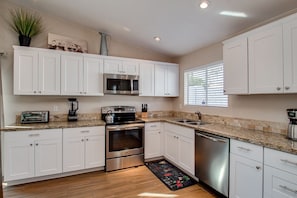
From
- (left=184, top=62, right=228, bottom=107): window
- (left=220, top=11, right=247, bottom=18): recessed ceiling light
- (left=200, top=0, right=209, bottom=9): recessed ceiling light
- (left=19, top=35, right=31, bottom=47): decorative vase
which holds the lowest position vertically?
(left=184, top=62, right=228, bottom=107): window

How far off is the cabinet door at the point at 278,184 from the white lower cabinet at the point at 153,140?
2.20m

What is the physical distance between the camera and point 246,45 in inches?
92.9

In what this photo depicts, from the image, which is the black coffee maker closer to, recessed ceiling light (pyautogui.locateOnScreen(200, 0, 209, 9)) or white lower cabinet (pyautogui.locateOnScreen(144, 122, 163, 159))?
white lower cabinet (pyautogui.locateOnScreen(144, 122, 163, 159))

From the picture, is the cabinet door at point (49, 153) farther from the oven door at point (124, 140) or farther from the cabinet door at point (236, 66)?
the cabinet door at point (236, 66)

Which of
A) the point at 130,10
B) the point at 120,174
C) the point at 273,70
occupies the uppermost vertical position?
the point at 130,10

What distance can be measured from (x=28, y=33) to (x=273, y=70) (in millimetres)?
3928

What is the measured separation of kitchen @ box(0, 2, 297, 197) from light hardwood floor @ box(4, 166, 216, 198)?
1304 millimetres

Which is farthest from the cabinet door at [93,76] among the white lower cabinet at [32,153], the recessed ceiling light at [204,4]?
the recessed ceiling light at [204,4]

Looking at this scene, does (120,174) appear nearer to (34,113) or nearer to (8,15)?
(34,113)

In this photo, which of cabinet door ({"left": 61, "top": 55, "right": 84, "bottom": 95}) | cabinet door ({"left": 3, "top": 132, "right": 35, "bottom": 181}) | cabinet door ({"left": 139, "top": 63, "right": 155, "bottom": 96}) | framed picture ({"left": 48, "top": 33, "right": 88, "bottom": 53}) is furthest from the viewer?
cabinet door ({"left": 139, "top": 63, "right": 155, "bottom": 96})

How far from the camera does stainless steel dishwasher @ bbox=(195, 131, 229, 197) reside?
2.29m

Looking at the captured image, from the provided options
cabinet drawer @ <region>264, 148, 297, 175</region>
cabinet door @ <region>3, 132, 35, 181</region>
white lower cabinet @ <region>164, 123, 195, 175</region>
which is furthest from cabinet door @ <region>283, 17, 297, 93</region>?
cabinet door @ <region>3, 132, 35, 181</region>

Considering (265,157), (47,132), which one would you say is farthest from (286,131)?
(47,132)

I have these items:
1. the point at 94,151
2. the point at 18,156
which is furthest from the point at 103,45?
the point at 18,156
